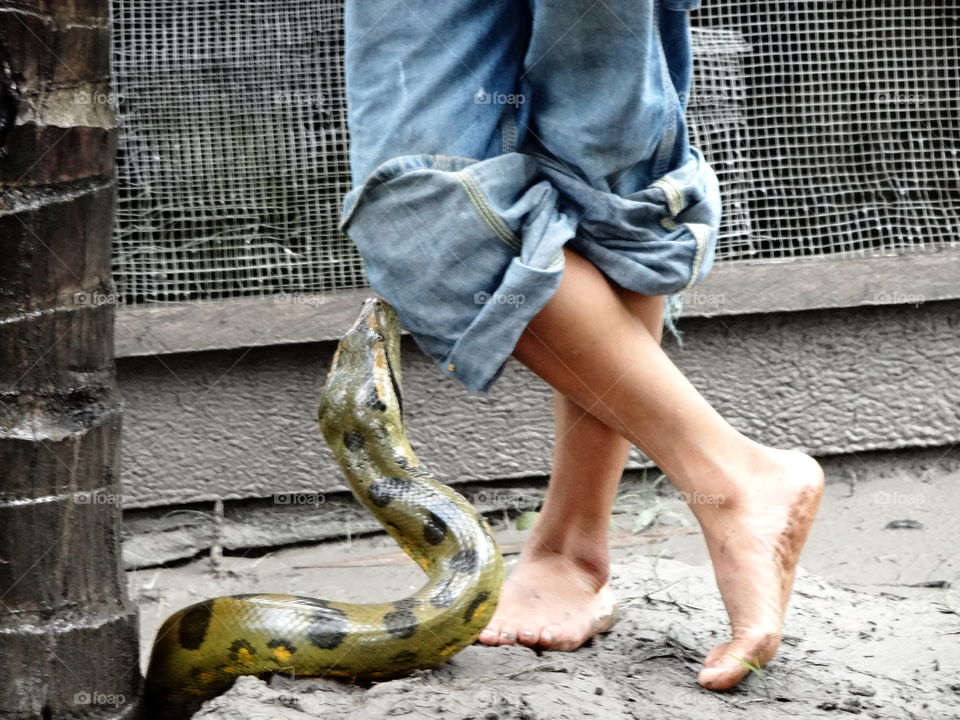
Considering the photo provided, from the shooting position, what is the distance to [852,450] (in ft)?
13.3

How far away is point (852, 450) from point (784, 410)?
0.31m

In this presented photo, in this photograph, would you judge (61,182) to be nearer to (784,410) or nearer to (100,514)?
(100,514)

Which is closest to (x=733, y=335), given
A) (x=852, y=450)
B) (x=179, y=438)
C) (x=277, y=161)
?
(x=852, y=450)

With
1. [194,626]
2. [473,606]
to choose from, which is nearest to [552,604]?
[473,606]

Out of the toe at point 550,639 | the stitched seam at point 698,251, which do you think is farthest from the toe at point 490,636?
the stitched seam at point 698,251

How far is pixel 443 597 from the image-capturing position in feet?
6.92

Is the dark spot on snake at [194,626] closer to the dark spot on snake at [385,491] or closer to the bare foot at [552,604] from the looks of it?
the dark spot on snake at [385,491]

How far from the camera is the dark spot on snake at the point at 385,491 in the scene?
223 centimetres

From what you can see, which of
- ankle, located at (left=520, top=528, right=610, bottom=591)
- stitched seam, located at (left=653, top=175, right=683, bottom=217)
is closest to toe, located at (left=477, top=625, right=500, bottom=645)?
ankle, located at (left=520, top=528, right=610, bottom=591)

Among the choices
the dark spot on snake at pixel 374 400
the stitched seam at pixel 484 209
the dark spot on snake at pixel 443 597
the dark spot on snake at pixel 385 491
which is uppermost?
the stitched seam at pixel 484 209

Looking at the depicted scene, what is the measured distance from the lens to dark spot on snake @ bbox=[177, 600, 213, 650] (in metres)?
2.13

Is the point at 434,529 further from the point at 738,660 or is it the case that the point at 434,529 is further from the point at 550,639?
the point at 738,660

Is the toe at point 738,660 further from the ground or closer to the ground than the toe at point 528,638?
further from the ground

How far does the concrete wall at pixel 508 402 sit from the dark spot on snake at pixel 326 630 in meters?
1.72
